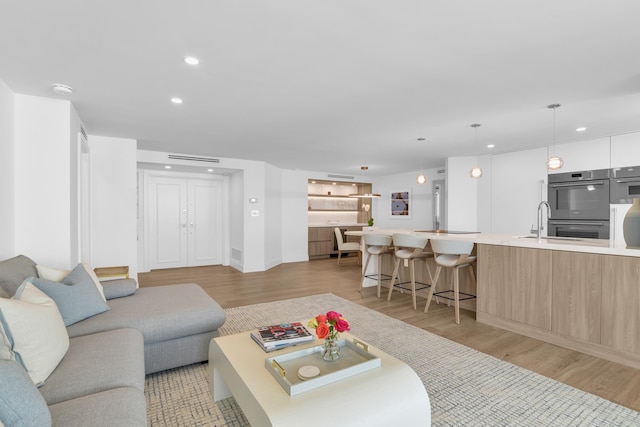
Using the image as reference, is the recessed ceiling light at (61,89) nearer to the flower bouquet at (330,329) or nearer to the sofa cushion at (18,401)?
the sofa cushion at (18,401)

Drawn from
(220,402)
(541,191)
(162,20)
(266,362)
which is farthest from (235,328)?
(541,191)

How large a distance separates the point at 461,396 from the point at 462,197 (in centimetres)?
497

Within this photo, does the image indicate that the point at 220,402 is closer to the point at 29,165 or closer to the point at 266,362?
the point at 266,362

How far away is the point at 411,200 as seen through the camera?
8852mm

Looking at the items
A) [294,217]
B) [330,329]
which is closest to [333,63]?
[330,329]

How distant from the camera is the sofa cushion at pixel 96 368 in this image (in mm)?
1488

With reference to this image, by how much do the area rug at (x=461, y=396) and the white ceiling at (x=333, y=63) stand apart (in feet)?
8.01

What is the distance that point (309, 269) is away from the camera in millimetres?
7383

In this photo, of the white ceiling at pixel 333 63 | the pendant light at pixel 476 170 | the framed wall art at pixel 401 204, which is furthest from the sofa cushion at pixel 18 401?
the framed wall art at pixel 401 204

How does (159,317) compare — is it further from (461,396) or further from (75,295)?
(461,396)

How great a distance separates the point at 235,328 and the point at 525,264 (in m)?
3.13

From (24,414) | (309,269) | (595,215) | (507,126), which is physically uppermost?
(507,126)

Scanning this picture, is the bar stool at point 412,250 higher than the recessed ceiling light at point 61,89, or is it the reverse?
the recessed ceiling light at point 61,89

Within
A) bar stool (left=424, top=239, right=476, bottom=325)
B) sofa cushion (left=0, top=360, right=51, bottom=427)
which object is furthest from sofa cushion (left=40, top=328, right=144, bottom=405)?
bar stool (left=424, top=239, right=476, bottom=325)
